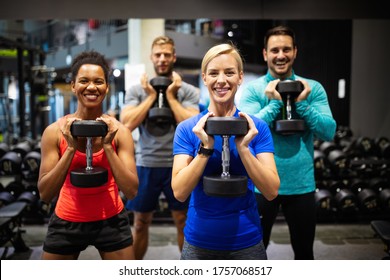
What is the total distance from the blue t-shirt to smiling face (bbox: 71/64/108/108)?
376mm

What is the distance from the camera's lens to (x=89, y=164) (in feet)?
5.01

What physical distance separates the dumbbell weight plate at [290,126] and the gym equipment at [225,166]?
68 cm

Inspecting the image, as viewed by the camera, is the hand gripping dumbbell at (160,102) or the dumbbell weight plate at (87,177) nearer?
the dumbbell weight plate at (87,177)

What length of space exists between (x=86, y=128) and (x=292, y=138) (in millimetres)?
1137

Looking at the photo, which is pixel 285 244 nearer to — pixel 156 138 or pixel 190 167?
pixel 156 138

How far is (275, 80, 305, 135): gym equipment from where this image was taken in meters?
1.91

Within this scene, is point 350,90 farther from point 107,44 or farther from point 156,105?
point 107,44

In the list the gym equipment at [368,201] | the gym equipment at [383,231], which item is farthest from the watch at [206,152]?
the gym equipment at [368,201]

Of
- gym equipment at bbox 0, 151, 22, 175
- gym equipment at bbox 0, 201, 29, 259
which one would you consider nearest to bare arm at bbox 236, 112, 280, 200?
gym equipment at bbox 0, 201, 29, 259

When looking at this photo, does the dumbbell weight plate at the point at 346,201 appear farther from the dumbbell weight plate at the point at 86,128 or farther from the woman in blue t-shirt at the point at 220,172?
the dumbbell weight plate at the point at 86,128

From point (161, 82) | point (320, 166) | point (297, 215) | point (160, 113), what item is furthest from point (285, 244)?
point (161, 82)

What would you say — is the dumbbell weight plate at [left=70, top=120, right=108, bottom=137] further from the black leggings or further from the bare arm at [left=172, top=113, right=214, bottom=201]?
the black leggings

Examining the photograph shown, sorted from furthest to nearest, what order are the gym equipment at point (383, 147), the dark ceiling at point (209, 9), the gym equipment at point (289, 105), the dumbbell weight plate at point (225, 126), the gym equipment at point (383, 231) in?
1. the gym equipment at point (383, 147)
2. the dark ceiling at point (209, 9)
3. the gym equipment at point (383, 231)
4. the gym equipment at point (289, 105)
5. the dumbbell weight plate at point (225, 126)

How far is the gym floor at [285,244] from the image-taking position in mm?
3455
